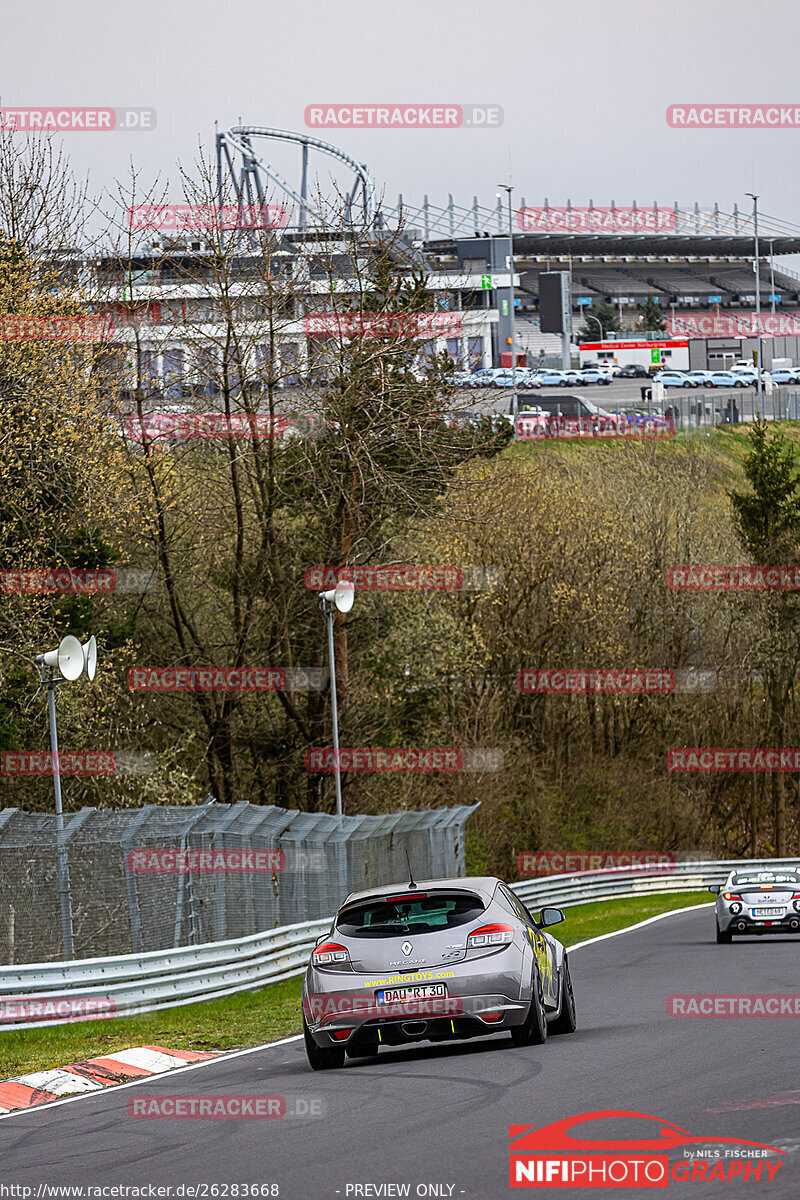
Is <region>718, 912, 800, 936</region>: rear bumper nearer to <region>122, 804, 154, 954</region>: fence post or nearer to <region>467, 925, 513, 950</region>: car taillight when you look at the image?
<region>122, 804, 154, 954</region>: fence post

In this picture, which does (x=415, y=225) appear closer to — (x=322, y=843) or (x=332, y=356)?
(x=332, y=356)

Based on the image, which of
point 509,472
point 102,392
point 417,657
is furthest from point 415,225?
point 102,392

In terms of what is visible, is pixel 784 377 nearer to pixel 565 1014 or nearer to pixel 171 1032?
pixel 171 1032

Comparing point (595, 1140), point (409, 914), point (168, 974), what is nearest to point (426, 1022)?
point (409, 914)

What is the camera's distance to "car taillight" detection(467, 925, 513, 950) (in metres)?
11.5

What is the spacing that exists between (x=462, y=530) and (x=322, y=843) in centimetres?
2543

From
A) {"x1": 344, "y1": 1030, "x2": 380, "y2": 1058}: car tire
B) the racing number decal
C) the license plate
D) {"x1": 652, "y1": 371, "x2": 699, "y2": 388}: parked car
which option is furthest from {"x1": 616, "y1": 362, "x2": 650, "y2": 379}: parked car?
the license plate

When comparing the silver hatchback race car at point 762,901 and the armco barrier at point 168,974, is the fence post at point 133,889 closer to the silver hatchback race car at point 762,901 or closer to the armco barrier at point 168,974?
the armco barrier at point 168,974

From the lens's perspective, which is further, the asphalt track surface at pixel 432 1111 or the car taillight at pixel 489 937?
the car taillight at pixel 489 937

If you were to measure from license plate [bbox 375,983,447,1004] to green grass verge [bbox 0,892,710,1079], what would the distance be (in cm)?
366

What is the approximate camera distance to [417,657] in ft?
144

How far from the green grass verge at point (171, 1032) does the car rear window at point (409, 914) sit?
3.39 m

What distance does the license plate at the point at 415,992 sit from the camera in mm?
11281

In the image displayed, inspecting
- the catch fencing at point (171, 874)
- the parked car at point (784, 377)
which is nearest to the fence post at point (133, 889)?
the catch fencing at point (171, 874)
